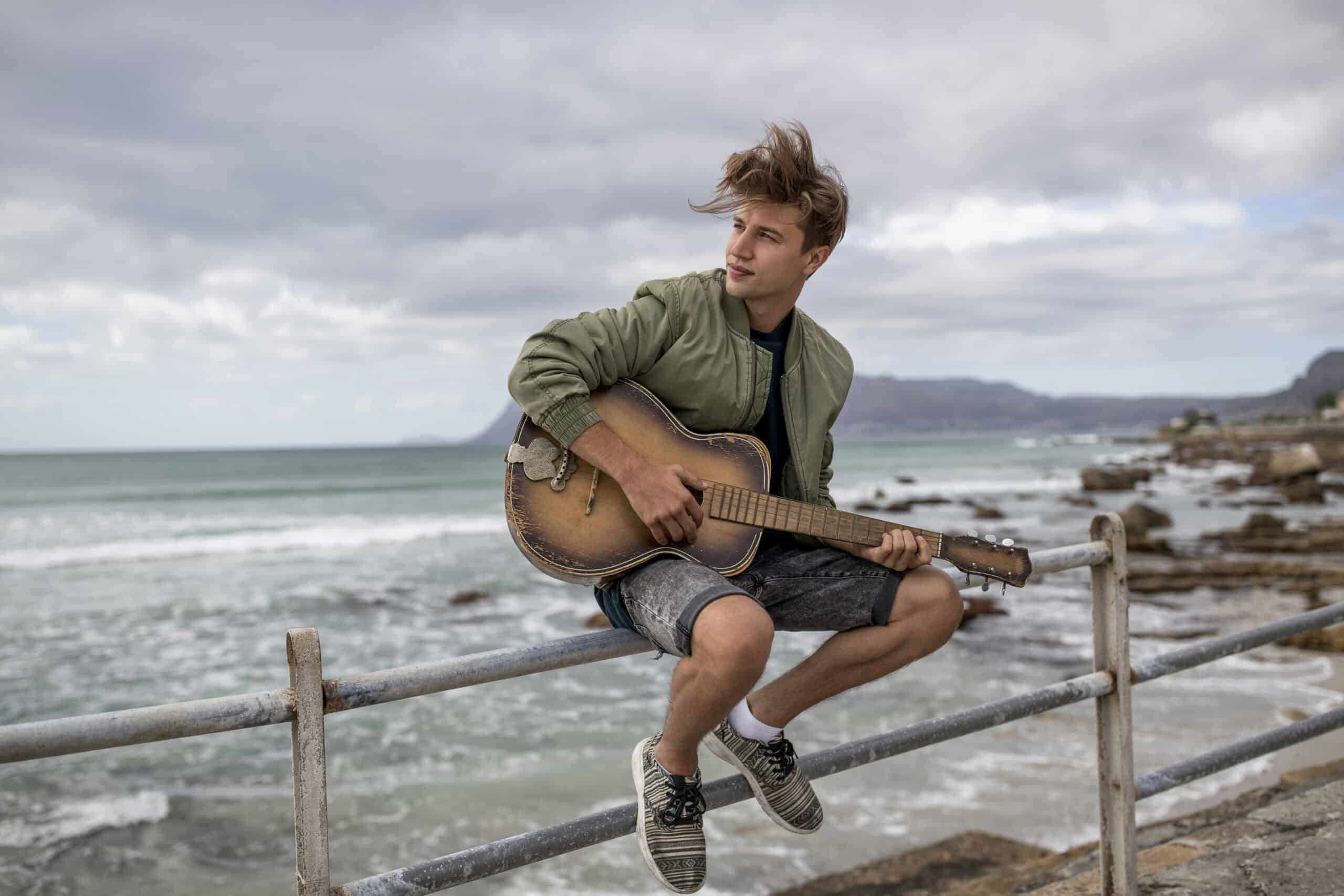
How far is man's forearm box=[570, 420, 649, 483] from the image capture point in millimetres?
2076

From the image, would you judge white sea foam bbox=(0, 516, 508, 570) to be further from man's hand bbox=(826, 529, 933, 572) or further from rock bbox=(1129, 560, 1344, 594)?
man's hand bbox=(826, 529, 933, 572)

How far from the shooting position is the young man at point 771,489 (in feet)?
6.19

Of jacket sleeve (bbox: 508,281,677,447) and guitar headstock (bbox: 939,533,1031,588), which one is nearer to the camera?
jacket sleeve (bbox: 508,281,677,447)

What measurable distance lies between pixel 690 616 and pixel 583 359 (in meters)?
0.64


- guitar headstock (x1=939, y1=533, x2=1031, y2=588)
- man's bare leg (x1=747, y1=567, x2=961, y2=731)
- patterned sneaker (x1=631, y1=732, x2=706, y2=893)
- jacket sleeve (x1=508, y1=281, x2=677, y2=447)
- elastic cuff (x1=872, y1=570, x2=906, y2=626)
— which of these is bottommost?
patterned sneaker (x1=631, y1=732, x2=706, y2=893)

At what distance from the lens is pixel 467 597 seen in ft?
41.0

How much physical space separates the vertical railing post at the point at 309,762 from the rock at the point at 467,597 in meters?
11.0

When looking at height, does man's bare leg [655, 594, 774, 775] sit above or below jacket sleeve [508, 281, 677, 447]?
below

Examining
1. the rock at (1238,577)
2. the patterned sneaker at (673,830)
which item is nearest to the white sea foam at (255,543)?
the rock at (1238,577)

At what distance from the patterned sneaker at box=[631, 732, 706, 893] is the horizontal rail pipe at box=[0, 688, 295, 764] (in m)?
0.73

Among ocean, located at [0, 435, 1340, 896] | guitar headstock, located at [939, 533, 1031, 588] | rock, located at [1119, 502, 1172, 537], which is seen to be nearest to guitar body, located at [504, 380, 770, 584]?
guitar headstock, located at [939, 533, 1031, 588]

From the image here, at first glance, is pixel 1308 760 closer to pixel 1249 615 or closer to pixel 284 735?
pixel 1249 615

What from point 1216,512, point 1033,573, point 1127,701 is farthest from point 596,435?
point 1216,512

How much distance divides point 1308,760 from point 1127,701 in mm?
4152
